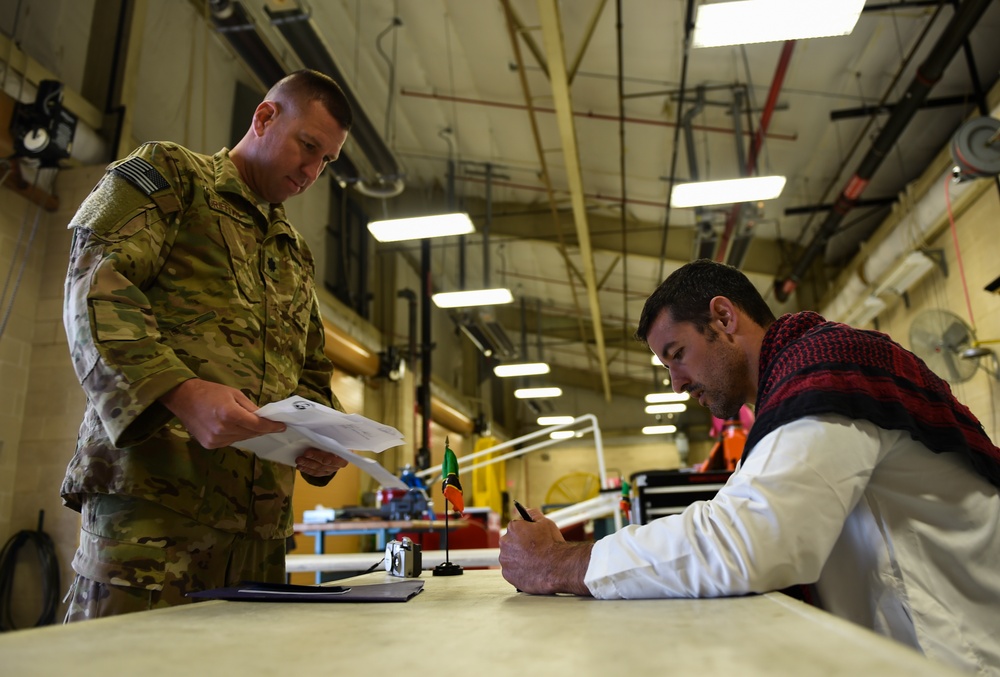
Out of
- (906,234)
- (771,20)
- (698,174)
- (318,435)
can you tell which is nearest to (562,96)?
(698,174)

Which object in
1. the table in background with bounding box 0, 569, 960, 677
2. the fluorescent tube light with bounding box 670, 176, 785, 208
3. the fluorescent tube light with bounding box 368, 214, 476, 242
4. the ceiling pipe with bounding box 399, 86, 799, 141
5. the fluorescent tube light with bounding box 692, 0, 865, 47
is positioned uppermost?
the ceiling pipe with bounding box 399, 86, 799, 141

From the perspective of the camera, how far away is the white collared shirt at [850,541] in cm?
87

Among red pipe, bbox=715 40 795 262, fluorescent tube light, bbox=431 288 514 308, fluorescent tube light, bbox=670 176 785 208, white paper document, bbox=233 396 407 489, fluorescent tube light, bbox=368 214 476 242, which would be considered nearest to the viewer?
white paper document, bbox=233 396 407 489

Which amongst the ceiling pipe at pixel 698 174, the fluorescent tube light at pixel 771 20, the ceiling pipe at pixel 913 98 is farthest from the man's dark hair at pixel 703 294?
the ceiling pipe at pixel 698 174

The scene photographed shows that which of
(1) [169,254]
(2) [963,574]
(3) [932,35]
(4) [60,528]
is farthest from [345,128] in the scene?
(3) [932,35]

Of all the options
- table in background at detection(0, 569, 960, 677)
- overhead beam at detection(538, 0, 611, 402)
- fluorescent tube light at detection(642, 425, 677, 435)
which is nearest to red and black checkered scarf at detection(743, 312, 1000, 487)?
table in background at detection(0, 569, 960, 677)

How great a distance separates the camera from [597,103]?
6891mm

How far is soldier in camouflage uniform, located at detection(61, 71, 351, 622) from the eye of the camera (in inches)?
42.1

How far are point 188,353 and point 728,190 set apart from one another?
4.74m

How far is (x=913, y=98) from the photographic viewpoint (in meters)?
5.32

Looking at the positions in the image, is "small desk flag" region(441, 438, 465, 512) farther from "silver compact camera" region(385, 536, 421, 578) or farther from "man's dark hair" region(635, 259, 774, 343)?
"man's dark hair" region(635, 259, 774, 343)

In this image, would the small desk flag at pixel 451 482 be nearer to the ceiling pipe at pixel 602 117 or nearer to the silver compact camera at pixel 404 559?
the silver compact camera at pixel 404 559

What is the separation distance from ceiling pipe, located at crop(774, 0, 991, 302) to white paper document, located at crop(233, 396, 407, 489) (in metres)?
5.07

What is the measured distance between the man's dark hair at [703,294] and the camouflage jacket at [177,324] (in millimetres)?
768
